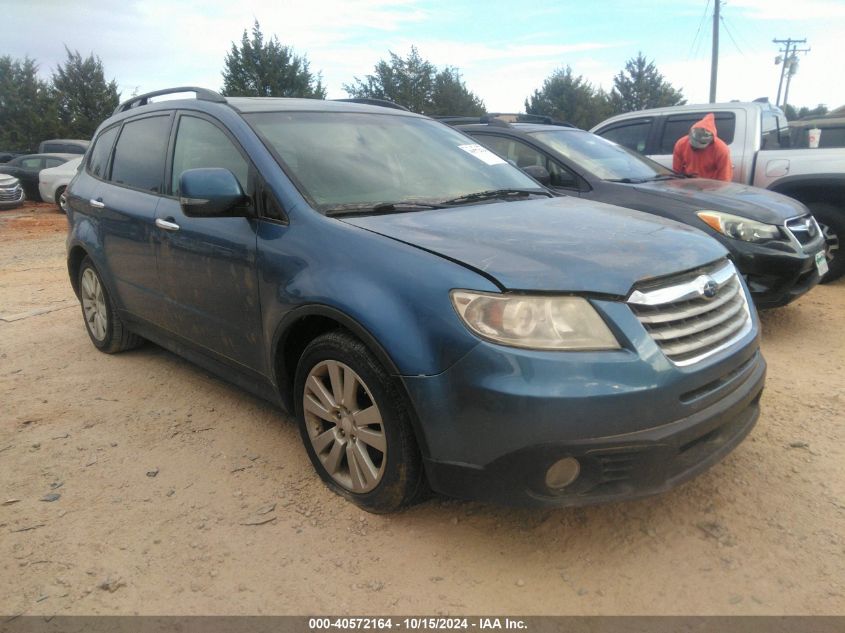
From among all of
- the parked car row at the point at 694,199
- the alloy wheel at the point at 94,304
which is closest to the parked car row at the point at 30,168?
the alloy wheel at the point at 94,304

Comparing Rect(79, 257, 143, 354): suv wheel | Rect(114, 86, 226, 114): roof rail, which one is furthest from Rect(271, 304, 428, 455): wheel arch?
Rect(79, 257, 143, 354): suv wheel

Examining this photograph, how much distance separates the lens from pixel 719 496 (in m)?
2.70

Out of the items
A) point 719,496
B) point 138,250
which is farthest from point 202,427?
point 719,496

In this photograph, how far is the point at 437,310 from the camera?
→ 2191 millimetres

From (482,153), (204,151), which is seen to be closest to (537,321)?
(482,153)

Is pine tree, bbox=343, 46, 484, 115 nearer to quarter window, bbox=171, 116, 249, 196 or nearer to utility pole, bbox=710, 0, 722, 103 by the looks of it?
utility pole, bbox=710, 0, 722, 103

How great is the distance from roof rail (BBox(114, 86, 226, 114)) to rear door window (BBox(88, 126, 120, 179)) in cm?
21

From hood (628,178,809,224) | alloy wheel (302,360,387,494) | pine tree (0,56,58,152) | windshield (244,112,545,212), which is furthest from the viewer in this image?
pine tree (0,56,58,152)

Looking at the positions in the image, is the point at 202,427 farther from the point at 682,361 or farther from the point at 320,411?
the point at 682,361

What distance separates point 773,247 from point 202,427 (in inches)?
153

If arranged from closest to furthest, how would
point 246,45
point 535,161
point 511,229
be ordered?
point 511,229, point 535,161, point 246,45

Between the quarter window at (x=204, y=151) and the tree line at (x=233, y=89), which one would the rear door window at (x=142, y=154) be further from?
the tree line at (x=233, y=89)

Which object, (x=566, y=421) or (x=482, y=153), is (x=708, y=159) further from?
(x=566, y=421)

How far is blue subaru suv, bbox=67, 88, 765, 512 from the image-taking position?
2.12 m
